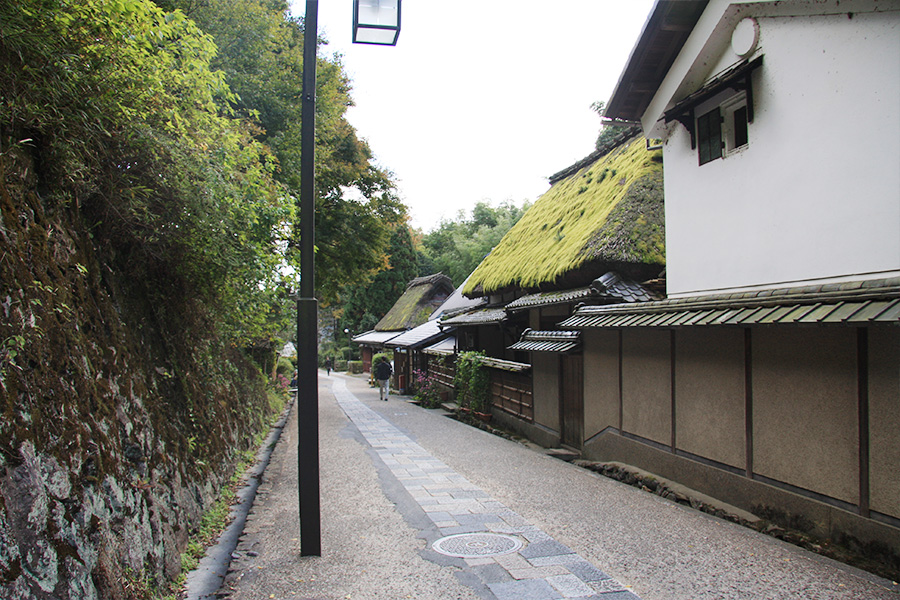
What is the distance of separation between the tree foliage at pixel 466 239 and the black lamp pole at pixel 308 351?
40.3 metres

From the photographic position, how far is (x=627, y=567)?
496 centimetres

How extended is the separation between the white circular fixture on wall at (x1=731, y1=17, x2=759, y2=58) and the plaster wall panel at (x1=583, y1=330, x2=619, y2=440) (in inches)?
182

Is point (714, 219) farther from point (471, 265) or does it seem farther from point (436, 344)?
point (471, 265)

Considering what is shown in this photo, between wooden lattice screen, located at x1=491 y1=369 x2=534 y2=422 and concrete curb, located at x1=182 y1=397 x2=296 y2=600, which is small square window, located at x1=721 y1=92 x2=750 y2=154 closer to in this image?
concrete curb, located at x1=182 y1=397 x2=296 y2=600

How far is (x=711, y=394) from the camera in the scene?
739cm

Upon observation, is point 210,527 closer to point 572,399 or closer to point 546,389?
point 572,399

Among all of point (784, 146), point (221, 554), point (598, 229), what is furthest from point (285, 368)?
point (784, 146)

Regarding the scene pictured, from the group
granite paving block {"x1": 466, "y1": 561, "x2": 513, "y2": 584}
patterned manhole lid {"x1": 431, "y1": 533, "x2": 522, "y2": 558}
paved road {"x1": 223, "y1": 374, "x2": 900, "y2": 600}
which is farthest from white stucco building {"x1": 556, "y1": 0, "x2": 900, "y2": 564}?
granite paving block {"x1": 466, "y1": 561, "x2": 513, "y2": 584}

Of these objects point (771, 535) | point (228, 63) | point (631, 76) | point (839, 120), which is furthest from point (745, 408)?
point (228, 63)

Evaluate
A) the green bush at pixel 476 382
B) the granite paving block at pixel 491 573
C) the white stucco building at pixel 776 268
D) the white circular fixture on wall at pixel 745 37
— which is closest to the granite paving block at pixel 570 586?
the granite paving block at pixel 491 573

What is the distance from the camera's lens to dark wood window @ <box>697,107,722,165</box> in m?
7.98

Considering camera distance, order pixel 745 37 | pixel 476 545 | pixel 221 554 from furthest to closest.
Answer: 1. pixel 745 37
2. pixel 476 545
3. pixel 221 554

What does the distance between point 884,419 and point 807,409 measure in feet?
2.81

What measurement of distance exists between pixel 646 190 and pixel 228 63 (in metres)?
9.24
